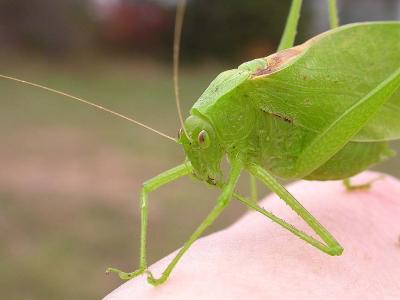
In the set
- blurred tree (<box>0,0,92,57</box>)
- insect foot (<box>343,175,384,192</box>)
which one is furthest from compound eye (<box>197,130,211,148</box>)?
blurred tree (<box>0,0,92,57</box>)

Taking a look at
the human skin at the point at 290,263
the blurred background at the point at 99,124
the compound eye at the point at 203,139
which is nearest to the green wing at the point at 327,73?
the compound eye at the point at 203,139

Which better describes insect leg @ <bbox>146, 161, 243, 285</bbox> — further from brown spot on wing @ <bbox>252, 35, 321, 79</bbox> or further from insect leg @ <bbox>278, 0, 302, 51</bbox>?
insect leg @ <bbox>278, 0, 302, 51</bbox>

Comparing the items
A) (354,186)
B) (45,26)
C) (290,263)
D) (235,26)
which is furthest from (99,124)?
(290,263)

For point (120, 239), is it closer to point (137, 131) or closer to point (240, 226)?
point (240, 226)

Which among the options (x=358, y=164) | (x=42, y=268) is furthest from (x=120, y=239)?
(x=358, y=164)

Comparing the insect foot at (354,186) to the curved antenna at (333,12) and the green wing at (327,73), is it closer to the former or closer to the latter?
the green wing at (327,73)

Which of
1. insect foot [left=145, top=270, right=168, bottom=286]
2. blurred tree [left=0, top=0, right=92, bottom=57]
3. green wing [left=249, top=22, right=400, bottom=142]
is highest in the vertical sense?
green wing [left=249, top=22, right=400, bottom=142]
